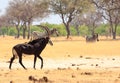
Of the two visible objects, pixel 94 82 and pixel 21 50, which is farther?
pixel 21 50

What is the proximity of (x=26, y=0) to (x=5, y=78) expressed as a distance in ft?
261

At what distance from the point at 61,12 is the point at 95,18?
38.6 metres

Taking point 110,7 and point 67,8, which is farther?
point 67,8

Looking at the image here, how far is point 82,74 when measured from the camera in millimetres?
14234

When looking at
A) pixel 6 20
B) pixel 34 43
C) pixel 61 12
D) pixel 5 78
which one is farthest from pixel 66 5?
pixel 5 78

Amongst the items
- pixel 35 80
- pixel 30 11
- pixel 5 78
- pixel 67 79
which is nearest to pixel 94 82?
pixel 67 79

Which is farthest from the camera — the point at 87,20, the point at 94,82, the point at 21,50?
the point at 87,20

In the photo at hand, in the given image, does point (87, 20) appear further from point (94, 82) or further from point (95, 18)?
point (94, 82)

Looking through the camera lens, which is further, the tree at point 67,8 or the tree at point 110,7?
the tree at point 67,8

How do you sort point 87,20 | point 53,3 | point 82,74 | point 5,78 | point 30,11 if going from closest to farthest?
point 5,78 < point 82,74 < point 53,3 < point 30,11 < point 87,20

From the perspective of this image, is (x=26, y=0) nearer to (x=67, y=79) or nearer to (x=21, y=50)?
(x=21, y=50)

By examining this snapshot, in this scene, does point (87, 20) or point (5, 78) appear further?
point (87, 20)

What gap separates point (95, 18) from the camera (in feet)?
370

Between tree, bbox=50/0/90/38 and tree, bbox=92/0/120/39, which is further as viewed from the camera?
tree, bbox=50/0/90/38
